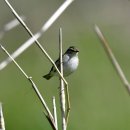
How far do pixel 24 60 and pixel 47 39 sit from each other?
2.35 ft

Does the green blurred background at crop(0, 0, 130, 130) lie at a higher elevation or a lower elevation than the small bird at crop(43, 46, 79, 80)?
lower

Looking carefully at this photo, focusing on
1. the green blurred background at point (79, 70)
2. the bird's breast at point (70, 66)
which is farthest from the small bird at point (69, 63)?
the green blurred background at point (79, 70)

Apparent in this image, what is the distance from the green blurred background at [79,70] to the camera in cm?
775

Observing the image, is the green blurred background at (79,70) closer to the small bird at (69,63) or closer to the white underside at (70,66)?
the small bird at (69,63)

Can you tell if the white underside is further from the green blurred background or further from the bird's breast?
the green blurred background

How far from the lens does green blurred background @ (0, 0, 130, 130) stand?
775 cm

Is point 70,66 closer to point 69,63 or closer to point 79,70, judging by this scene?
point 69,63

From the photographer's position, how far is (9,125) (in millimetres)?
7273

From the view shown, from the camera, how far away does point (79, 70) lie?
9.10 metres

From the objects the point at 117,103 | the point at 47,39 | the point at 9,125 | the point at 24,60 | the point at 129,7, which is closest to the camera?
the point at 9,125

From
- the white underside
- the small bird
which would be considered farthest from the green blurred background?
the white underside

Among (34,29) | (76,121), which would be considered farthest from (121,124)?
(34,29)

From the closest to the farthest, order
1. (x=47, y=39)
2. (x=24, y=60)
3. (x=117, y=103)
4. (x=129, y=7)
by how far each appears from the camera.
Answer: (x=117, y=103), (x=24, y=60), (x=47, y=39), (x=129, y=7)

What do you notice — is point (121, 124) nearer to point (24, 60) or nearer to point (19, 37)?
point (24, 60)
